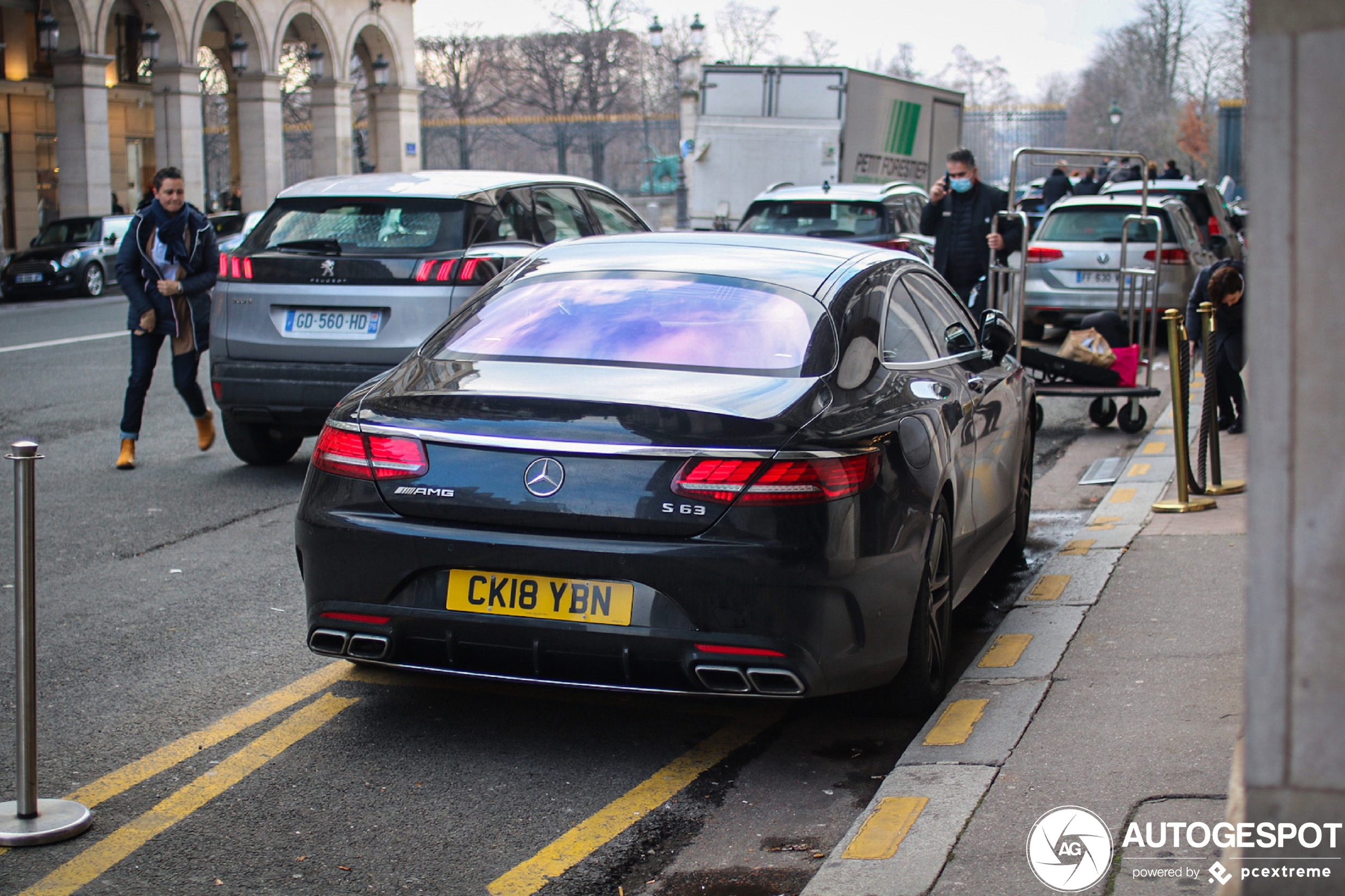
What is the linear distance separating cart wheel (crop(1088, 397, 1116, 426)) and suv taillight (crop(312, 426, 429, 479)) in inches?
318

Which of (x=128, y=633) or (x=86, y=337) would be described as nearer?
(x=128, y=633)

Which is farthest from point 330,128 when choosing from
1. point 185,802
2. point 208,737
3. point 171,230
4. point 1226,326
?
point 185,802

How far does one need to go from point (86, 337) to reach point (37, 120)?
75.4 ft

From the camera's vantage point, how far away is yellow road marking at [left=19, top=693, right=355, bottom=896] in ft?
12.0

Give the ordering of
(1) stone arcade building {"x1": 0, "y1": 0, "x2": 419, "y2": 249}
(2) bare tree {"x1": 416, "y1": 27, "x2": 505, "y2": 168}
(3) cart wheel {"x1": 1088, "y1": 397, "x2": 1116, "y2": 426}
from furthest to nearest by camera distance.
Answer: (2) bare tree {"x1": 416, "y1": 27, "x2": 505, "y2": 168}, (1) stone arcade building {"x1": 0, "y1": 0, "x2": 419, "y2": 249}, (3) cart wheel {"x1": 1088, "y1": 397, "x2": 1116, "y2": 426}

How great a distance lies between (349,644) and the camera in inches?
174

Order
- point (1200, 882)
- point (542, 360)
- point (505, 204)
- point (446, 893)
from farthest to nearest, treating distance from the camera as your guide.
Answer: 1. point (505, 204)
2. point (542, 360)
3. point (446, 893)
4. point (1200, 882)

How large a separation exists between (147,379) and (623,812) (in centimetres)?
652

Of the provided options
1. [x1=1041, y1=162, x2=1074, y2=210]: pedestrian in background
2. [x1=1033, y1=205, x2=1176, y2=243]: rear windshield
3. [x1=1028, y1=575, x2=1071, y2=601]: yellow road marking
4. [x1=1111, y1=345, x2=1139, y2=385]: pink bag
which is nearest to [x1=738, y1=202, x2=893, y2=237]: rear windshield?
[x1=1033, y1=205, x2=1176, y2=243]: rear windshield

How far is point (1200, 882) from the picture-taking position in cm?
330

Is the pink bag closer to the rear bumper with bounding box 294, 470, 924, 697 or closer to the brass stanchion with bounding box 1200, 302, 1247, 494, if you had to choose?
the brass stanchion with bounding box 1200, 302, 1247, 494

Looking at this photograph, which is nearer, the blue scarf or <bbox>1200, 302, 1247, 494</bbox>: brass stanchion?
<bbox>1200, 302, 1247, 494</bbox>: brass stanchion

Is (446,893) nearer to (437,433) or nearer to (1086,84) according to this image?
(437,433)

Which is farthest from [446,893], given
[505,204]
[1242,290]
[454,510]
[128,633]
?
[1242,290]
